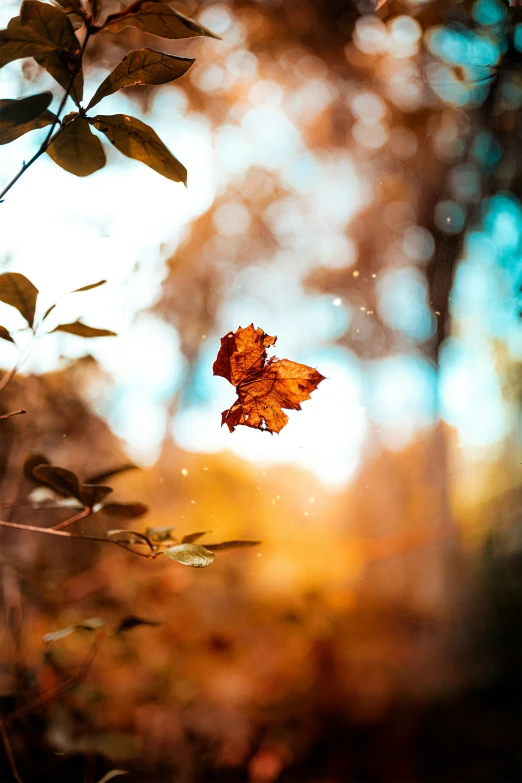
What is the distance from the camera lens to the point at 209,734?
1.86 meters

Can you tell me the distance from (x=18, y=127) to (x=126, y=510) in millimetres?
468

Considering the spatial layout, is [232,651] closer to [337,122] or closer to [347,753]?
[347,753]

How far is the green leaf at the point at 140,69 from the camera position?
40 centimetres

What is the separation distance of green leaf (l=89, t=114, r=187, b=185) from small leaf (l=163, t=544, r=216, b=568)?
364mm

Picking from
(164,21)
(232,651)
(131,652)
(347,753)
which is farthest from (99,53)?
(347,753)

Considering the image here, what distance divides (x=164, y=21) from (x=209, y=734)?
7.57 ft

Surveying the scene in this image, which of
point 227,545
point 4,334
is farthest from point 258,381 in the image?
point 4,334

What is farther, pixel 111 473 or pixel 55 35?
pixel 111 473

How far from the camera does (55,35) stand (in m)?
0.38

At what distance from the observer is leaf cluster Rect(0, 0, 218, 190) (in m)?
0.37

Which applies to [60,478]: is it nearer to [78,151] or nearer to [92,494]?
[92,494]

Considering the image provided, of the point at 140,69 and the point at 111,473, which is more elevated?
the point at 140,69

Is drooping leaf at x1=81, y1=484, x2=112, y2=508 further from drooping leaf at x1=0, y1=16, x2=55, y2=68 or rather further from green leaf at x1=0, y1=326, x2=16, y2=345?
drooping leaf at x1=0, y1=16, x2=55, y2=68

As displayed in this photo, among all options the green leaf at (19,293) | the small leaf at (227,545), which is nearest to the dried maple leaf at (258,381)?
the small leaf at (227,545)
